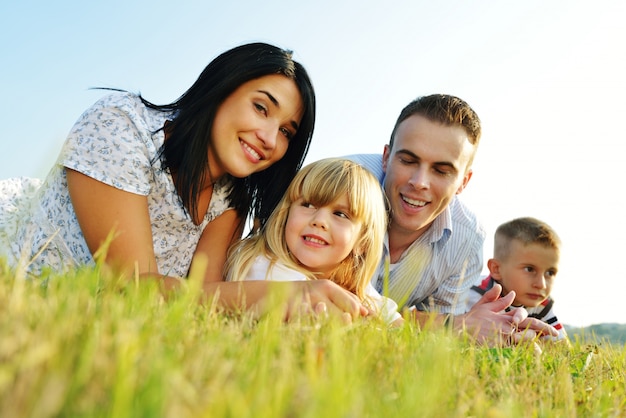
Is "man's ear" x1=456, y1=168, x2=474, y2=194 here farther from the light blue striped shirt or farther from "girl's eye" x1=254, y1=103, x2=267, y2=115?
"girl's eye" x1=254, y1=103, x2=267, y2=115

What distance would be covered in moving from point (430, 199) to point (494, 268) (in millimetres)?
2585

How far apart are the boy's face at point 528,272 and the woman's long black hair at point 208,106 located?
385cm

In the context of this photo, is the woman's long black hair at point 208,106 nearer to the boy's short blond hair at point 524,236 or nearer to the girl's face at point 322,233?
the girl's face at point 322,233

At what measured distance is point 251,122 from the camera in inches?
165

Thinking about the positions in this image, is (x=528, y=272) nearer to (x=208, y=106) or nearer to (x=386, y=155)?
(x=386, y=155)

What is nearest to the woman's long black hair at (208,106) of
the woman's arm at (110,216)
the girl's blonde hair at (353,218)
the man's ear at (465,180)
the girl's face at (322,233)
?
the girl's blonde hair at (353,218)

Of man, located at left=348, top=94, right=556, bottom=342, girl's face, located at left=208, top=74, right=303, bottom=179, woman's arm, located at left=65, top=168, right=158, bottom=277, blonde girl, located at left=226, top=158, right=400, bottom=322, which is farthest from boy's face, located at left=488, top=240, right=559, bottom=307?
woman's arm, located at left=65, top=168, right=158, bottom=277

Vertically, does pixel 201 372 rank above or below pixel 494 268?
above

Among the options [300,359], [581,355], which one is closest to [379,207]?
[581,355]

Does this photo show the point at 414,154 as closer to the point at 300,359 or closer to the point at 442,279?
the point at 442,279

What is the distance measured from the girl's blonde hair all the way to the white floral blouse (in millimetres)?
460

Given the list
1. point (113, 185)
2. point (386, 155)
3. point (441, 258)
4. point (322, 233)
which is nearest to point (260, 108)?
point (322, 233)

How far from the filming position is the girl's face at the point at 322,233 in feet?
14.3

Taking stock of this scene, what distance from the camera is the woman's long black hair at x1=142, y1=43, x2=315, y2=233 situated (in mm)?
4168
